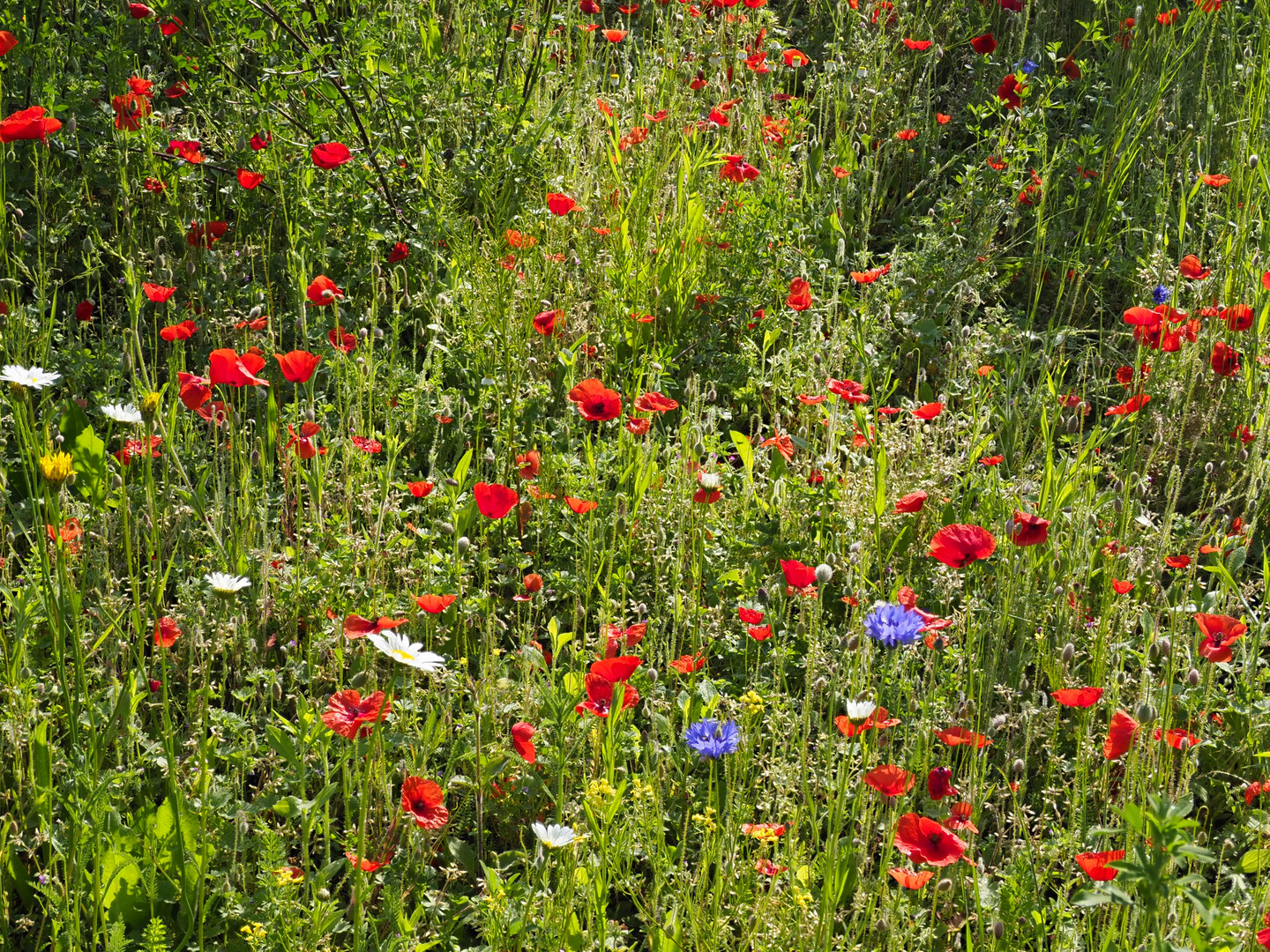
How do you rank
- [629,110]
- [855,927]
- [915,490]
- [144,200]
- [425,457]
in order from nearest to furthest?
[855,927]
[915,490]
[425,457]
[144,200]
[629,110]

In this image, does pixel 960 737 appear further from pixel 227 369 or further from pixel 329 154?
pixel 329 154

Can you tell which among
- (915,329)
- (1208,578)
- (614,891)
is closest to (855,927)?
(614,891)

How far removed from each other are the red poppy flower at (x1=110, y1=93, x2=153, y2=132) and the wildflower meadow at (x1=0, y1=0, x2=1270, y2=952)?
0.03 metres

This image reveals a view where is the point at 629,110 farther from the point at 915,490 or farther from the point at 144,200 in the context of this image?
the point at 915,490

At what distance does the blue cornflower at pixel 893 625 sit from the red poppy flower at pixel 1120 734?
33 cm

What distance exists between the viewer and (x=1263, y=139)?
362cm

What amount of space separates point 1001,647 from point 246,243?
228cm

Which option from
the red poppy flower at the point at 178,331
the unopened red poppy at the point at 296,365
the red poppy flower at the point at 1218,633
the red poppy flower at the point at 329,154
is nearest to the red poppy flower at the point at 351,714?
the unopened red poppy at the point at 296,365

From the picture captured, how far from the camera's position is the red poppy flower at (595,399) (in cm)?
239

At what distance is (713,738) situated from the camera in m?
1.69

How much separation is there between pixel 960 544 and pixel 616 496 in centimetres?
75

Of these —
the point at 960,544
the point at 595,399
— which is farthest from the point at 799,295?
the point at 960,544

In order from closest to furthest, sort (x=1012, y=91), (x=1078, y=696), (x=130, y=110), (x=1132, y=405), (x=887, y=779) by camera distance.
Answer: (x=887, y=779) → (x=1078, y=696) → (x=1132, y=405) → (x=130, y=110) → (x=1012, y=91)

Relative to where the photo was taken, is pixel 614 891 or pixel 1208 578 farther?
pixel 1208 578
